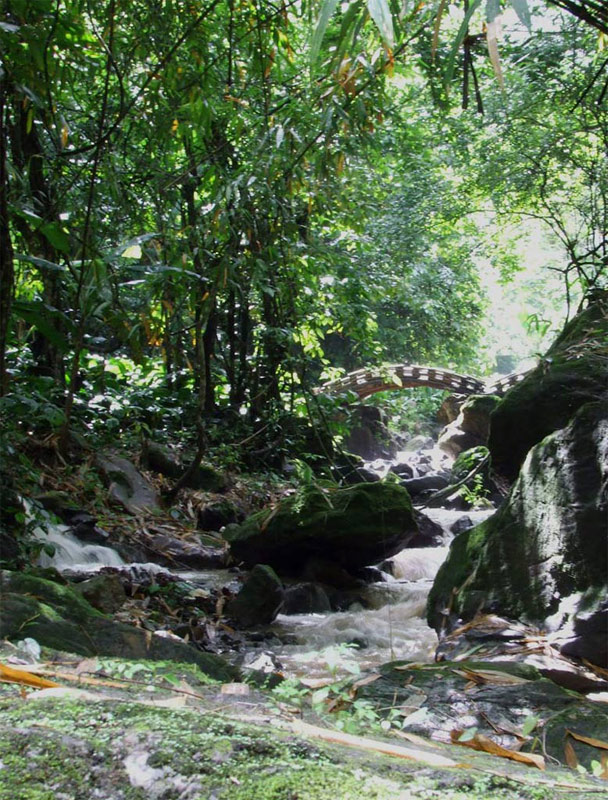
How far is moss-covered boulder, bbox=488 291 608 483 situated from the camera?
16.3ft

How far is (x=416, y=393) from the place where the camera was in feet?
67.8

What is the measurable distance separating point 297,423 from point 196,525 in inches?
95.9

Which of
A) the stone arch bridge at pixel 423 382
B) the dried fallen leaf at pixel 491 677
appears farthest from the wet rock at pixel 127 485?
the stone arch bridge at pixel 423 382

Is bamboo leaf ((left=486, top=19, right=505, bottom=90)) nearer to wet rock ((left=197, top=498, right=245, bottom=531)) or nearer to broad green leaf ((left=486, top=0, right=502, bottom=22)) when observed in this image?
broad green leaf ((left=486, top=0, right=502, bottom=22))

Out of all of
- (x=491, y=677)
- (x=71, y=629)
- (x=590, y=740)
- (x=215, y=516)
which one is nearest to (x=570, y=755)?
(x=590, y=740)

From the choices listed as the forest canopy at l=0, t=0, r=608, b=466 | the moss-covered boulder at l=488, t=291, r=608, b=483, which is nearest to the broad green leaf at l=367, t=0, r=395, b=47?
the forest canopy at l=0, t=0, r=608, b=466

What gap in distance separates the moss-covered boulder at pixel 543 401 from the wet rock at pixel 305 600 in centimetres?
168

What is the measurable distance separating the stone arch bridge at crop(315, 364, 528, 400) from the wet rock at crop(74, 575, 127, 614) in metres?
10.2

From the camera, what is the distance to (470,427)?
53.1 ft

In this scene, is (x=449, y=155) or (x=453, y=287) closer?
(x=449, y=155)

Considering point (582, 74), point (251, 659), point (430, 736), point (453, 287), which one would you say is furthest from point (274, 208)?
point (453, 287)

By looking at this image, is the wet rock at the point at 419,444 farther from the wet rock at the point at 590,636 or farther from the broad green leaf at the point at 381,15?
the broad green leaf at the point at 381,15

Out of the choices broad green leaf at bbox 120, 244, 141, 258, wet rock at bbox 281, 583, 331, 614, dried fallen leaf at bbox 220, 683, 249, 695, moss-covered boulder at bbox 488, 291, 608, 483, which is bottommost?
wet rock at bbox 281, 583, 331, 614

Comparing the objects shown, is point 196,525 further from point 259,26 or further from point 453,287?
point 453,287
